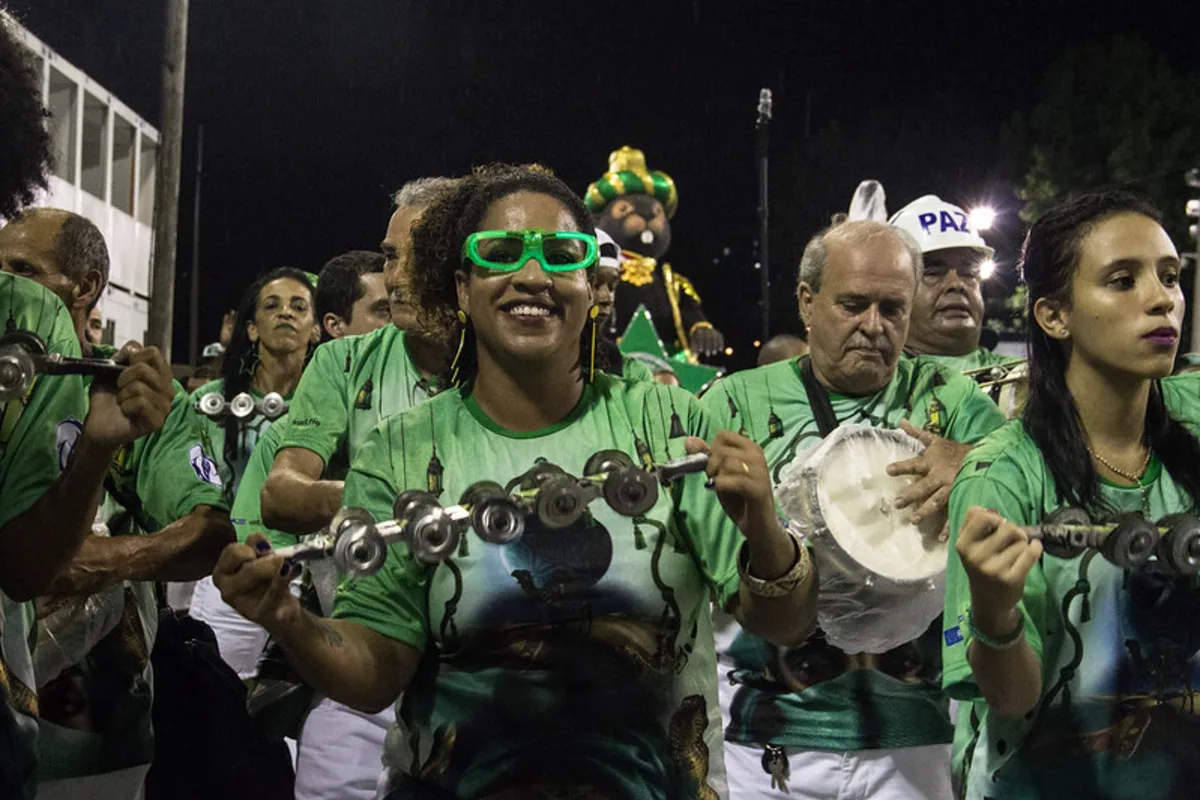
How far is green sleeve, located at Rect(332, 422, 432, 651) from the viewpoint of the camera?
136 inches

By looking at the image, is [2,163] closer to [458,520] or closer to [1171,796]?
[458,520]

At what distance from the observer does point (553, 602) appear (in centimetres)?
343

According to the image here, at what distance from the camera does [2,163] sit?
3.41 meters

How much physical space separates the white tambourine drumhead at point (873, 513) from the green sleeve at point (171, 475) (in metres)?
1.78

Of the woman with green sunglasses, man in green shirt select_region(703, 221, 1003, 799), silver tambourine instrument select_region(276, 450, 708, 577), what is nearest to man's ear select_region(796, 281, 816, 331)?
man in green shirt select_region(703, 221, 1003, 799)

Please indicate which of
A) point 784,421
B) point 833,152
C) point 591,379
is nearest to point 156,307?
point 784,421

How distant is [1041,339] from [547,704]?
1742 millimetres

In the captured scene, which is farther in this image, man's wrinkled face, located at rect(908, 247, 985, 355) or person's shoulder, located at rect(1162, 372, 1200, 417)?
man's wrinkled face, located at rect(908, 247, 985, 355)

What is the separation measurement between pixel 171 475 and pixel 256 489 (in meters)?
1.86

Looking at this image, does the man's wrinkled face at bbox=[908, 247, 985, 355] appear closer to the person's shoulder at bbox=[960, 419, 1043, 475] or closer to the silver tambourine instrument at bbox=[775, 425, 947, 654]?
the silver tambourine instrument at bbox=[775, 425, 947, 654]

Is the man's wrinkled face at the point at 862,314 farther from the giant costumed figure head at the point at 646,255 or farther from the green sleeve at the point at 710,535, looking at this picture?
the giant costumed figure head at the point at 646,255

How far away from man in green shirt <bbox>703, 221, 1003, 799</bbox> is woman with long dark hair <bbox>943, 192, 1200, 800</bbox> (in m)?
0.72

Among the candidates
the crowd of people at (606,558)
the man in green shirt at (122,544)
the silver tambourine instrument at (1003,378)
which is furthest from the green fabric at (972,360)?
the man in green shirt at (122,544)

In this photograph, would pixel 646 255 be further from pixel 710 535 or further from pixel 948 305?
pixel 710 535
